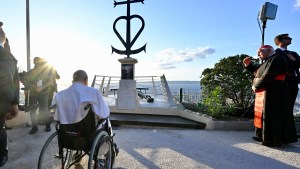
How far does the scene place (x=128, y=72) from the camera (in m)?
7.89

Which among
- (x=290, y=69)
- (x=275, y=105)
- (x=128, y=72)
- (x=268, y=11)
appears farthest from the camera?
(x=128, y=72)

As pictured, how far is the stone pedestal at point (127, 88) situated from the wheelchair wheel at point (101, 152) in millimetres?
4672

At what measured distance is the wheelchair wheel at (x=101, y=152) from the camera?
2283mm

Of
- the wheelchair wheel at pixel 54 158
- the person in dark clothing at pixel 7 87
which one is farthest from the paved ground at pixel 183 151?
the person in dark clothing at pixel 7 87

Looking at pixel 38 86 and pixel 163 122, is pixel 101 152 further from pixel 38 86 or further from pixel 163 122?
pixel 163 122

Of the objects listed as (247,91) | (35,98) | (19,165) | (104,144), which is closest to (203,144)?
(104,144)

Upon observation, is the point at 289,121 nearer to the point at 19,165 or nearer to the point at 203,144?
the point at 203,144

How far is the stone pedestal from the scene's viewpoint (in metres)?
7.44

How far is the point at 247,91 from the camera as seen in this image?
956 centimetres

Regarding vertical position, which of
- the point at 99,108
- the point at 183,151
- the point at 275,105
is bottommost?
the point at 183,151

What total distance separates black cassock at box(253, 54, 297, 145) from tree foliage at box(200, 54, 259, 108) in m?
4.65

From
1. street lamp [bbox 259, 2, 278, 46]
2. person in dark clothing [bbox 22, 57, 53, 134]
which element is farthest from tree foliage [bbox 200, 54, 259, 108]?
person in dark clothing [bbox 22, 57, 53, 134]

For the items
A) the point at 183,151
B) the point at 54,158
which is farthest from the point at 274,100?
the point at 54,158

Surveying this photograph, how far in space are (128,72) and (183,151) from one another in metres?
Answer: 4.50
